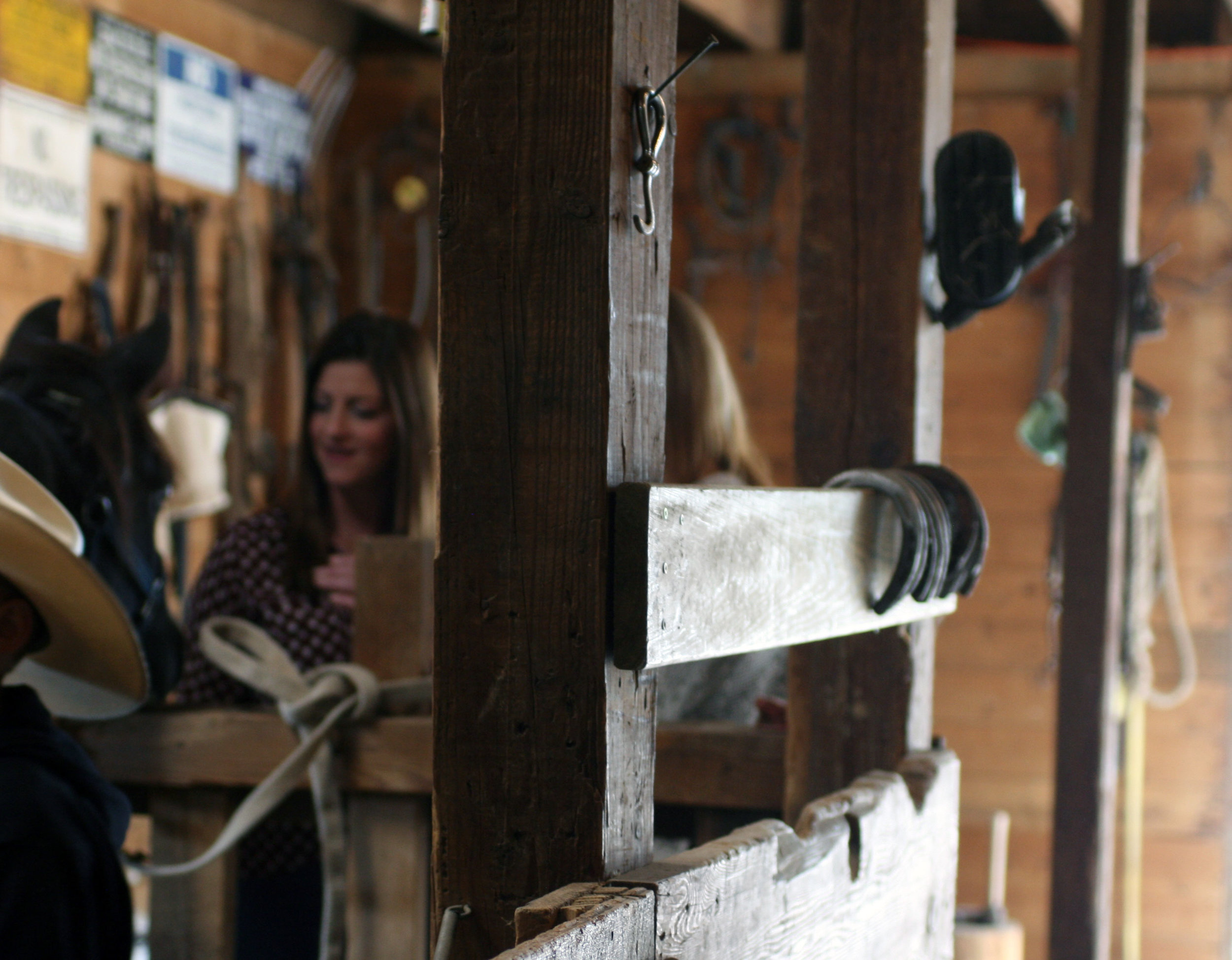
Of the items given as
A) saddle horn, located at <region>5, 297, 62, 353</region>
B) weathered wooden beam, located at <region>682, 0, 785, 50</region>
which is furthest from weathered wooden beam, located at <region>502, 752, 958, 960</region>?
weathered wooden beam, located at <region>682, 0, 785, 50</region>

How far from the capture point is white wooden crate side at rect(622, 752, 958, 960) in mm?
1049

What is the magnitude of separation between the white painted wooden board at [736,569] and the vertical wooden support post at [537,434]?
25mm

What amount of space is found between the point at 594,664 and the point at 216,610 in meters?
1.46

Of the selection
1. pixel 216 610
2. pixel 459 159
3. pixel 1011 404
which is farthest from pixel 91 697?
pixel 1011 404

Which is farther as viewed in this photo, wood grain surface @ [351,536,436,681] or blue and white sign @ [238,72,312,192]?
blue and white sign @ [238,72,312,192]

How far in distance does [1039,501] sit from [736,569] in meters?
4.24

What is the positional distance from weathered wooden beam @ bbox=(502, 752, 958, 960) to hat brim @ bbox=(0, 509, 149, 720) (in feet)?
2.53

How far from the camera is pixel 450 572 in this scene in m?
1.05

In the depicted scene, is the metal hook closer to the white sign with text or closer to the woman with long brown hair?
the woman with long brown hair

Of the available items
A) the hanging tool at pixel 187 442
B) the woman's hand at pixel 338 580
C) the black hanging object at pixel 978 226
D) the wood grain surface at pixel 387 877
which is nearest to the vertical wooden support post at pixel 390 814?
the wood grain surface at pixel 387 877

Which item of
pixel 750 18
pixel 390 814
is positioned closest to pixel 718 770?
pixel 390 814

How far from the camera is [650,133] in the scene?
1038 mm

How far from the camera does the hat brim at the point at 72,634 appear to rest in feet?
4.94

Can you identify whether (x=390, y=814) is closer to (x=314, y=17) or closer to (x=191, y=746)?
(x=191, y=746)
